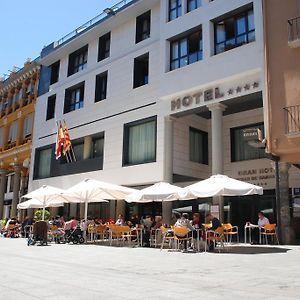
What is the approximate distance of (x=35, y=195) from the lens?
2123 centimetres

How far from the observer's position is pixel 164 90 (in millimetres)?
21469

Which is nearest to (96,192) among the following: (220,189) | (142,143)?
(142,143)

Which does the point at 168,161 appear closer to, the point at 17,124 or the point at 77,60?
the point at 77,60

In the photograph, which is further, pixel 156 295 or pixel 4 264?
pixel 4 264

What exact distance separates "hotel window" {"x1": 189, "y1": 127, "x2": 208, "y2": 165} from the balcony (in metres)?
8.61

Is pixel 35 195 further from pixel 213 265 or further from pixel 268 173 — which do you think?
pixel 213 265

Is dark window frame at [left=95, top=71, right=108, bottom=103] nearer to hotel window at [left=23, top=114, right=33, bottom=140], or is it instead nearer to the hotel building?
the hotel building

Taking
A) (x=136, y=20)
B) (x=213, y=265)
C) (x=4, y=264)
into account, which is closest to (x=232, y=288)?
(x=213, y=265)

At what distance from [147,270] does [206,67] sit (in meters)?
13.2

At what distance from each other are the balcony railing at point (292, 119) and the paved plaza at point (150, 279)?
6.91m

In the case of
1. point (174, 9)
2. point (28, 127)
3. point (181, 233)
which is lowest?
point (181, 233)

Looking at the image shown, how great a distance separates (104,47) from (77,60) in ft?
10.8

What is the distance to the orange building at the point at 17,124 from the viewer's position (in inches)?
1359

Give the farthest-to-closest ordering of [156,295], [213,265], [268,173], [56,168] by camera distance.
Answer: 1. [56,168]
2. [268,173]
3. [213,265]
4. [156,295]
